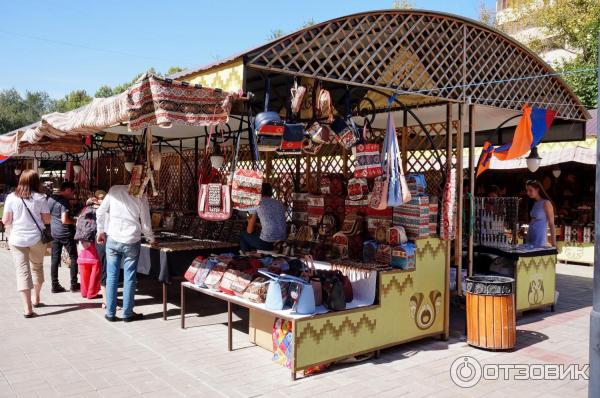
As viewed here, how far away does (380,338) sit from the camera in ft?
13.7

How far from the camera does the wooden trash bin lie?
4.30m

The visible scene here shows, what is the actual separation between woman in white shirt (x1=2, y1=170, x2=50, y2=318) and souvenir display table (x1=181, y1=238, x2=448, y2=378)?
169 centimetres

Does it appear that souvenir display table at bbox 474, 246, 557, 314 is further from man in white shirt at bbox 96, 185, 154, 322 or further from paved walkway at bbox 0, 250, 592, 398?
man in white shirt at bbox 96, 185, 154, 322

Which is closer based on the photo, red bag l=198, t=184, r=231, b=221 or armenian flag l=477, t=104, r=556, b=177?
red bag l=198, t=184, r=231, b=221

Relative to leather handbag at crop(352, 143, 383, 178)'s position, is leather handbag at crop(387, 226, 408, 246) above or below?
below

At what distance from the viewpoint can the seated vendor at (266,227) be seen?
18.7 feet

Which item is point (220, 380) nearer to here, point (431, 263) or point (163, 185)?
point (431, 263)

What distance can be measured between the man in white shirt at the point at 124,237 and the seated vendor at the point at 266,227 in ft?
3.85

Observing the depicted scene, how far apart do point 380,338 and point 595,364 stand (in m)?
2.04

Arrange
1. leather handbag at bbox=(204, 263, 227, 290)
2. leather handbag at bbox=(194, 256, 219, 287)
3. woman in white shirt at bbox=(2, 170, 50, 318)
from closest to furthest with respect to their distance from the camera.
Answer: leather handbag at bbox=(204, 263, 227, 290) → leather handbag at bbox=(194, 256, 219, 287) → woman in white shirt at bbox=(2, 170, 50, 318)

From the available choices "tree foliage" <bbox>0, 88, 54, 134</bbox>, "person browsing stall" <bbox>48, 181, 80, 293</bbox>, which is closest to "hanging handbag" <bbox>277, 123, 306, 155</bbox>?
"person browsing stall" <bbox>48, 181, 80, 293</bbox>

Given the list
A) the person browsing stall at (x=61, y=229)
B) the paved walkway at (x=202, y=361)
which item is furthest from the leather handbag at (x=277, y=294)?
the person browsing stall at (x=61, y=229)

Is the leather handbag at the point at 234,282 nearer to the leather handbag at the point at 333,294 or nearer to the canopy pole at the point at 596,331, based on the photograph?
the leather handbag at the point at 333,294

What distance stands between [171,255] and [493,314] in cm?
306
